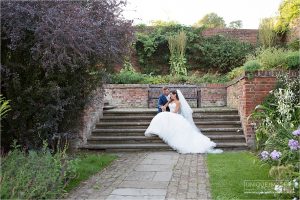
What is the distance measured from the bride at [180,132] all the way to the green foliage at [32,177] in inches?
171

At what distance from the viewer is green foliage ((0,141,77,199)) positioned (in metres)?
4.15

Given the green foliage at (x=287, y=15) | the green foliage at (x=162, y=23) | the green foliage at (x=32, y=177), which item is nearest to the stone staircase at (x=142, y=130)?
the green foliage at (x=32, y=177)

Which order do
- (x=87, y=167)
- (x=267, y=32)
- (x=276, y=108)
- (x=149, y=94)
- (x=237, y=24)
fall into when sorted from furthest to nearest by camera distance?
(x=237, y=24)
(x=267, y=32)
(x=149, y=94)
(x=276, y=108)
(x=87, y=167)

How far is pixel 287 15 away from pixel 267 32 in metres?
1.21

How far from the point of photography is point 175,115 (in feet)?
32.8

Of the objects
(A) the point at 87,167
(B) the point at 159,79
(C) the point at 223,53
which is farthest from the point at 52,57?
(C) the point at 223,53

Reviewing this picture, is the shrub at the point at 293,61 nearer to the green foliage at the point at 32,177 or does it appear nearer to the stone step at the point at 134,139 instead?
the stone step at the point at 134,139

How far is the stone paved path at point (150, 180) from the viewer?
16.3 ft

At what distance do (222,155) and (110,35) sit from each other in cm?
370

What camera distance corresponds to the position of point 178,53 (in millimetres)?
17516

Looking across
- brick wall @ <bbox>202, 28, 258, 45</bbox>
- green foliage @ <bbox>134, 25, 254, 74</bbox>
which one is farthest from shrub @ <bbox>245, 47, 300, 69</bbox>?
brick wall @ <bbox>202, 28, 258, 45</bbox>

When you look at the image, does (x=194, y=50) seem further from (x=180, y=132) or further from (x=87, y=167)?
(x=87, y=167)

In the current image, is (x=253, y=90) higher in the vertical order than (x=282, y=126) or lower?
higher

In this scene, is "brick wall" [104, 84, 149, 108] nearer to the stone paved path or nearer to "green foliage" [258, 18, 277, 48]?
"green foliage" [258, 18, 277, 48]
